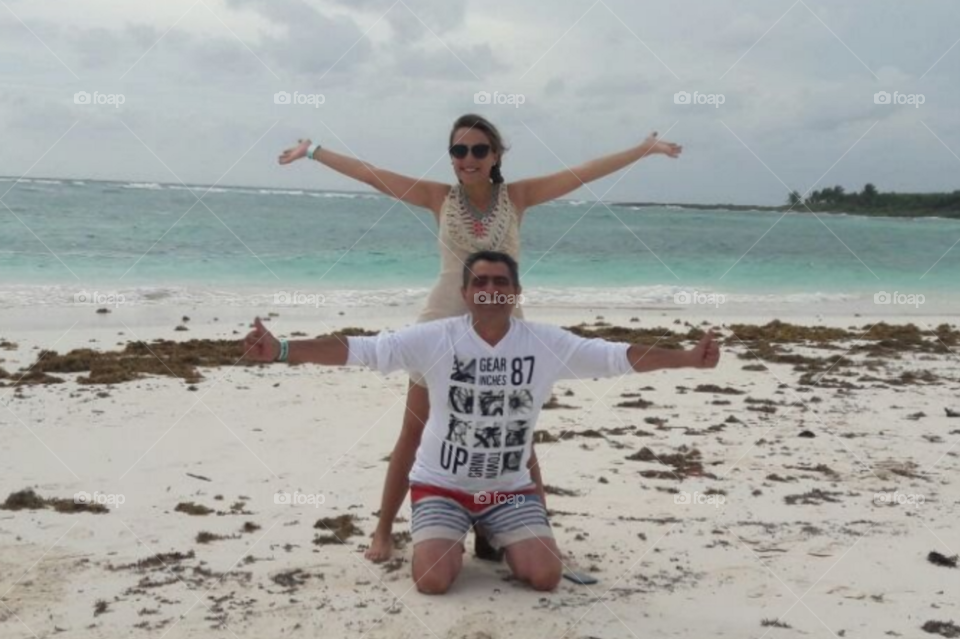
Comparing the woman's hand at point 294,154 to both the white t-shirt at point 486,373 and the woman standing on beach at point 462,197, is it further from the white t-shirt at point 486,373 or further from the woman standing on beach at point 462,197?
the white t-shirt at point 486,373

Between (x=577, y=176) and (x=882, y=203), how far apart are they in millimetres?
90759

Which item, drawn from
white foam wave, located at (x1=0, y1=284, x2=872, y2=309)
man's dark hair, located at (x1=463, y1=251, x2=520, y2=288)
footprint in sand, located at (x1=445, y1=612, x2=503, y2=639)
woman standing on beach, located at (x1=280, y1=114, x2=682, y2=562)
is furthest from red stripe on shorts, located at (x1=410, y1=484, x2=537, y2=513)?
white foam wave, located at (x1=0, y1=284, x2=872, y2=309)

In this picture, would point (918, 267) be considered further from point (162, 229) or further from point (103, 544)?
point (103, 544)

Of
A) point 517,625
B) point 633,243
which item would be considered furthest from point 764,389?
point 633,243

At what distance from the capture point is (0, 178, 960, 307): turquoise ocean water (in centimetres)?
2159

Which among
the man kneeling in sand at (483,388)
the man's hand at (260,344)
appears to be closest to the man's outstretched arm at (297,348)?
the man's hand at (260,344)

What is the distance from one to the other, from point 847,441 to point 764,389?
209 cm

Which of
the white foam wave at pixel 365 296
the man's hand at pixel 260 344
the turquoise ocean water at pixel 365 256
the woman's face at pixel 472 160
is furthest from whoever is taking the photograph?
the turquoise ocean water at pixel 365 256

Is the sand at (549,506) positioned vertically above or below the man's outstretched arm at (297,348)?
below

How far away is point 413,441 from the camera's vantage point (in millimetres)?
4773

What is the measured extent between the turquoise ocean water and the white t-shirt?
1420cm

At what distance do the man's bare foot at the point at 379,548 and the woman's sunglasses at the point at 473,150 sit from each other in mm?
1864

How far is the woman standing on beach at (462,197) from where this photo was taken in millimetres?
4473

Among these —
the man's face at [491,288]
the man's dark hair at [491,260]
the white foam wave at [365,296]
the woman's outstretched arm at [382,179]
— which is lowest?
the man's face at [491,288]
